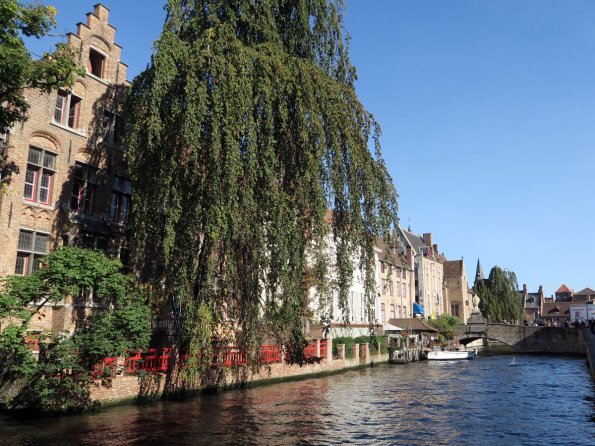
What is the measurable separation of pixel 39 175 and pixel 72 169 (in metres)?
1.56

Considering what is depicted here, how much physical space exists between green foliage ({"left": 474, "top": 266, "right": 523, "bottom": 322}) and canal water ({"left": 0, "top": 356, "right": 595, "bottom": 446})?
181ft

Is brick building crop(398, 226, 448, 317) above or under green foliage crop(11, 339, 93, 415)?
above

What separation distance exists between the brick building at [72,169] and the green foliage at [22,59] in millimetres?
4243

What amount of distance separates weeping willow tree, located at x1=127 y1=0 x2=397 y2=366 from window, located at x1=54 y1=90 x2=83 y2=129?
18.2ft

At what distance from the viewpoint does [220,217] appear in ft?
54.2

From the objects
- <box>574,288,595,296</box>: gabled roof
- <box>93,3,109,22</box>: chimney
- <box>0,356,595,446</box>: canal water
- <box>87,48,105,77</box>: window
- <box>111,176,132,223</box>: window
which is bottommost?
<box>0,356,595,446</box>: canal water

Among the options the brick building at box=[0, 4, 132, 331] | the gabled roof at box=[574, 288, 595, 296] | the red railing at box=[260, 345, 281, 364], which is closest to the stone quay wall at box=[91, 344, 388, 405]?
the red railing at box=[260, 345, 281, 364]

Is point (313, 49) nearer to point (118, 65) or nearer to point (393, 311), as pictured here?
point (118, 65)

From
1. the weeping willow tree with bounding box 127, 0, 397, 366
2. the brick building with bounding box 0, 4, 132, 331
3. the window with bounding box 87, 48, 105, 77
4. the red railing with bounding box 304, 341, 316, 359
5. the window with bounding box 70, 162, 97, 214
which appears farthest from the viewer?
the red railing with bounding box 304, 341, 316, 359

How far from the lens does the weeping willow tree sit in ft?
54.6

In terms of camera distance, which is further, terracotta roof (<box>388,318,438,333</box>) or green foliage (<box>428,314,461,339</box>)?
green foliage (<box>428,314,461,339</box>)

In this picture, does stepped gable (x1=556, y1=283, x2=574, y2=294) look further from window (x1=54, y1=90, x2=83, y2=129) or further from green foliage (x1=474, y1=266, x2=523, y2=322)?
window (x1=54, y1=90, x2=83, y2=129)

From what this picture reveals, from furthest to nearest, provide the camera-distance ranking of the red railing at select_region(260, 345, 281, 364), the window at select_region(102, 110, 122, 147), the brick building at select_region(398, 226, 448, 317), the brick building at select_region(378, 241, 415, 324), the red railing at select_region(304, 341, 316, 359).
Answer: the brick building at select_region(398, 226, 448, 317)
the brick building at select_region(378, 241, 415, 324)
the red railing at select_region(304, 341, 316, 359)
the red railing at select_region(260, 345, 281, 364)
the window at select_region(102, 110, 122, 147)

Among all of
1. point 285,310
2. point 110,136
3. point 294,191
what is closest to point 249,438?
point 285,310
